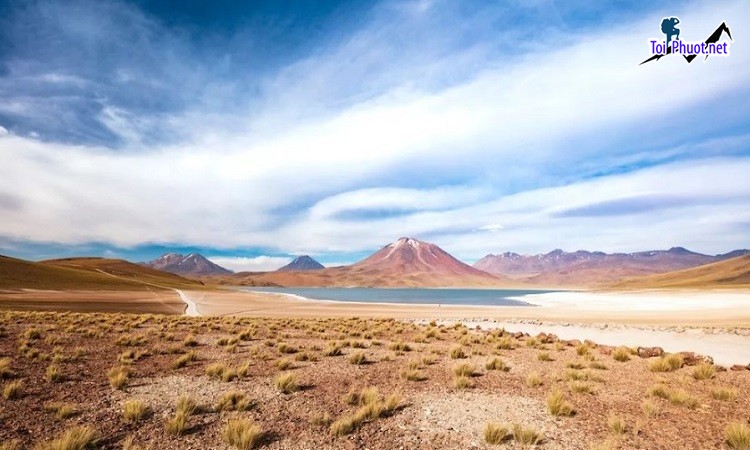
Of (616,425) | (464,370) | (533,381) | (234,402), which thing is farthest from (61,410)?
(533,381)

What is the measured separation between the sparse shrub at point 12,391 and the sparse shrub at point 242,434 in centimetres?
527

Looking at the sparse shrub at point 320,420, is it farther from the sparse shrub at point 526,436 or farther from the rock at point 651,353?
the rock at point 651,353

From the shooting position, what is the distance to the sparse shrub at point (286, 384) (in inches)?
396

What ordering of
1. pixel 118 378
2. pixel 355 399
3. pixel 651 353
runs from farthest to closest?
pixel 651 353, pixel 118 378, pixel 355 399

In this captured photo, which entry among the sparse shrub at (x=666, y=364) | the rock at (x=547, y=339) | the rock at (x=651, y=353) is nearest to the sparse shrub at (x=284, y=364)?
the sparse shrub at (x=666, y=364)

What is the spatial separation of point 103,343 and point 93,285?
97.3 meters

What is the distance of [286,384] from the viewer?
33.3 ft

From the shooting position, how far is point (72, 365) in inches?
477

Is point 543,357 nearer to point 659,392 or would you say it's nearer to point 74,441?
point 659,392

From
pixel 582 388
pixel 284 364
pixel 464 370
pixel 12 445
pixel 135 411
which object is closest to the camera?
pixel 12 445

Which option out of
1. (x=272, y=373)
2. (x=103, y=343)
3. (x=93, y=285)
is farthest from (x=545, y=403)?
(x=93, y=285)

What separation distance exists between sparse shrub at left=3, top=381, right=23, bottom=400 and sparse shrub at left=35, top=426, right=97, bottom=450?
126 inches

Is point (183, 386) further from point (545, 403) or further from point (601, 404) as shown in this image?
point (601, 404)

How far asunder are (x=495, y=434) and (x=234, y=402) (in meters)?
5.39
